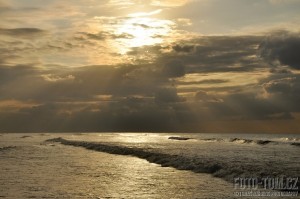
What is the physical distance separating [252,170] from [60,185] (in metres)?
15.2

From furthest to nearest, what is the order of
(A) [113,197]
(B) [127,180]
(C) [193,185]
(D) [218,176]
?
1. (D) [218,176]
2. (B) [127,180]
3. (C) [193,185]
4. (A) [113,197]

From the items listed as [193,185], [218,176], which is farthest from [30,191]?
[218,176]

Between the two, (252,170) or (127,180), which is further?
(252,170)

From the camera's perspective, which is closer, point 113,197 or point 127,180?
point 113,197

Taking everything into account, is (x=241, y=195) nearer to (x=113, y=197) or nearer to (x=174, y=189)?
(x=174, y=189)

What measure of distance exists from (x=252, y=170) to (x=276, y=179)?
4.83 meters

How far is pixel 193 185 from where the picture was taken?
25812 millimetres

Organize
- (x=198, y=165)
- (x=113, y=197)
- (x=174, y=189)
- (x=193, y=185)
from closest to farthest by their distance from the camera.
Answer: (x=113, y=197) < (x=174, y=189) < (x=193, y=185) < (x=198, y=165)

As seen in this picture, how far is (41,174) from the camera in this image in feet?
102

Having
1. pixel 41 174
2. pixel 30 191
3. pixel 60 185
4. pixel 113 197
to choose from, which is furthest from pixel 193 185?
pixel 41 174

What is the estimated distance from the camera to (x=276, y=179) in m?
26.8

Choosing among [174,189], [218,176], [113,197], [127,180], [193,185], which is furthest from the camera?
[218,176]

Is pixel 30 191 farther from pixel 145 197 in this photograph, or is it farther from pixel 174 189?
pixel 174 189

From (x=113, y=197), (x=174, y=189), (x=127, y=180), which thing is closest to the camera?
(x=113, y=197)
